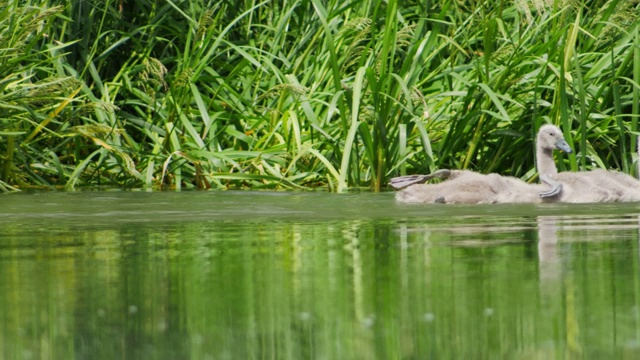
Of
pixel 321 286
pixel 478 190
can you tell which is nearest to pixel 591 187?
pixel 478 190

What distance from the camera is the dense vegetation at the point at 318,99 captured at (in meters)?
8.75

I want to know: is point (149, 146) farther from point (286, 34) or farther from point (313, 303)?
point (313, 303)

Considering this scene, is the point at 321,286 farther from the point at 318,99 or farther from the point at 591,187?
the point at 318,99

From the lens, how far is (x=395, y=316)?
3.52 m

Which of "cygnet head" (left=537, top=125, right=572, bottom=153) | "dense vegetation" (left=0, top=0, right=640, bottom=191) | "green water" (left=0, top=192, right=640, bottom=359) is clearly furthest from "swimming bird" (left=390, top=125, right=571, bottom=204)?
"dense vegetation" (left=0, top=0, right=640, bottom=191)

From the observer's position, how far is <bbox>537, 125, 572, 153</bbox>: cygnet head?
7930 millimetres

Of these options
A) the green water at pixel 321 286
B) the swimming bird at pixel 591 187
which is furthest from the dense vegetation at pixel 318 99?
the green water at pixel 321 286

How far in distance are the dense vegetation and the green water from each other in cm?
198

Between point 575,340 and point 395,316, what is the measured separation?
556 millimetres

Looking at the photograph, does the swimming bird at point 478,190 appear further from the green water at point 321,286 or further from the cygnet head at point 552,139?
the green water at point 321,286

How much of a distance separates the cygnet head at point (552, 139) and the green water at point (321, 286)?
1.14 metres

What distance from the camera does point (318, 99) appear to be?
9.38 m

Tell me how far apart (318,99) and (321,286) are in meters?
5.36

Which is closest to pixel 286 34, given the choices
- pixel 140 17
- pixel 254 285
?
pixel 140 17
